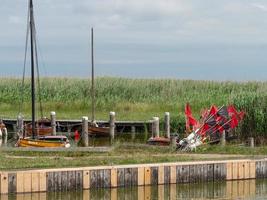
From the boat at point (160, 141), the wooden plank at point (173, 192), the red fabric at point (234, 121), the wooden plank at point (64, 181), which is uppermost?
the red fabric at point (234, 121)

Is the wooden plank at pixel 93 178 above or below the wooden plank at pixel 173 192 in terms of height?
above

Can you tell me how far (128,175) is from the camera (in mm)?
26656

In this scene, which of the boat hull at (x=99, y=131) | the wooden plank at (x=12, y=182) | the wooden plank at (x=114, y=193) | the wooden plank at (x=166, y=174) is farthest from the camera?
the boat hull at (x=99, y=131)

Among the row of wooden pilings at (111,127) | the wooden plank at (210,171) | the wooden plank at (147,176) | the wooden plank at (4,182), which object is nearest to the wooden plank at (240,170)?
the wooden plank at (210,171)

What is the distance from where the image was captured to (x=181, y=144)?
3362 centimetres

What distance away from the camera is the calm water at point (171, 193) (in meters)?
25.2

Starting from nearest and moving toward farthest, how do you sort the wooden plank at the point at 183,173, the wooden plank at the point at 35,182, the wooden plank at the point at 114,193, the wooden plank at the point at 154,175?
the wooden plank at the point at 35,182
the wooden plank at the point at 114,193
the wooden plank at the point at 154,175
the wooden plank at the point at 183,173

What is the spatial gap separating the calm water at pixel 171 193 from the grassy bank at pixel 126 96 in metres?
18.9

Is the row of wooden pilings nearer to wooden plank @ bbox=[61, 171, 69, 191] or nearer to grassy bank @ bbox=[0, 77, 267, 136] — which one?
grassy bank @ bbox=[0, 77, 267, 136]

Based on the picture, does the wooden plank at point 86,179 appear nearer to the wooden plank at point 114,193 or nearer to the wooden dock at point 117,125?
the wooden plank at point 114,193

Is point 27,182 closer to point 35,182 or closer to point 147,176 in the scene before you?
point 35,182

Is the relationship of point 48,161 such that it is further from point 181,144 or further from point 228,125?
point 228,125

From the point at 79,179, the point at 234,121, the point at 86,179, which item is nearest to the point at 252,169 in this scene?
the point at 86,179

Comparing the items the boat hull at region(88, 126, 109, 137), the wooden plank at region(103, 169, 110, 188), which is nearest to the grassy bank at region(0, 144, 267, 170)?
the wooden plank at region(103, 169, 110, 188)
